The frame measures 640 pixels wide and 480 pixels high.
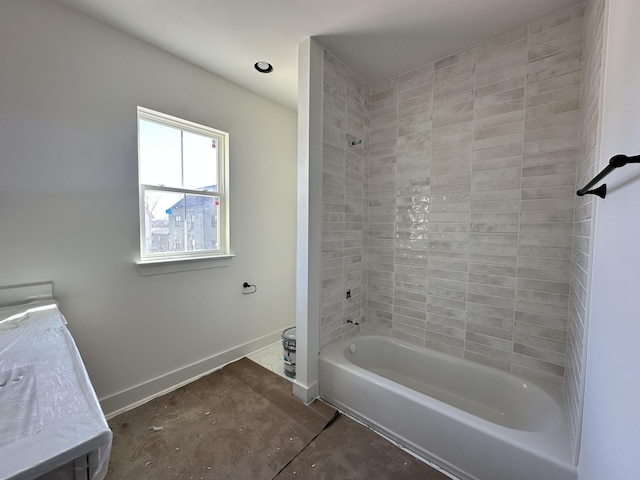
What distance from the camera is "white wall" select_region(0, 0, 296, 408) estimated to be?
55.9 inches

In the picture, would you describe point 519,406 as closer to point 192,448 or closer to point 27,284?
point 192,448

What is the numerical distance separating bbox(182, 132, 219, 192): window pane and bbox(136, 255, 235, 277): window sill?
0.63 meters

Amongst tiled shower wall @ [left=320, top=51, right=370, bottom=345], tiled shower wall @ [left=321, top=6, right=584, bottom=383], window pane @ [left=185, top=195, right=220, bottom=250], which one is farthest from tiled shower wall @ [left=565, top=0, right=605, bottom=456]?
window pane @ [left=185, top=195, right=220, bottom=250]

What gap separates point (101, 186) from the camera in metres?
1.68

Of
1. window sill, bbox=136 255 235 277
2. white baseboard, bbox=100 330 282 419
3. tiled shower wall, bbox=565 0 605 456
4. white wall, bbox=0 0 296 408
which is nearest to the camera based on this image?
tiled shower wall, bbox=565 0 605 456

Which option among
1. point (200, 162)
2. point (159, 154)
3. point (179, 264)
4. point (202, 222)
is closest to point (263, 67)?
point (200, 162)

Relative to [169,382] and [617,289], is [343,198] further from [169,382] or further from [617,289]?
[169,382]

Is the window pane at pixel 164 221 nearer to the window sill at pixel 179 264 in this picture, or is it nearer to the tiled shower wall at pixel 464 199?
the window sill at pixel 179 264

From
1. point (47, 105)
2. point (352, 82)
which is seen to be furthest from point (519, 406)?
point (47, 105)

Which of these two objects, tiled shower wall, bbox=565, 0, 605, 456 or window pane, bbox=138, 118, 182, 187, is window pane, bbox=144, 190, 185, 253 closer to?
window pane, bbox=138, 118, 182, 187

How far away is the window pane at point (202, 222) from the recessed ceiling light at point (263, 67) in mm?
1163

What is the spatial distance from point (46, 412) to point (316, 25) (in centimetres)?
220

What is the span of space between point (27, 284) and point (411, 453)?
95.9 inches

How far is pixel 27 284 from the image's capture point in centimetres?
146
